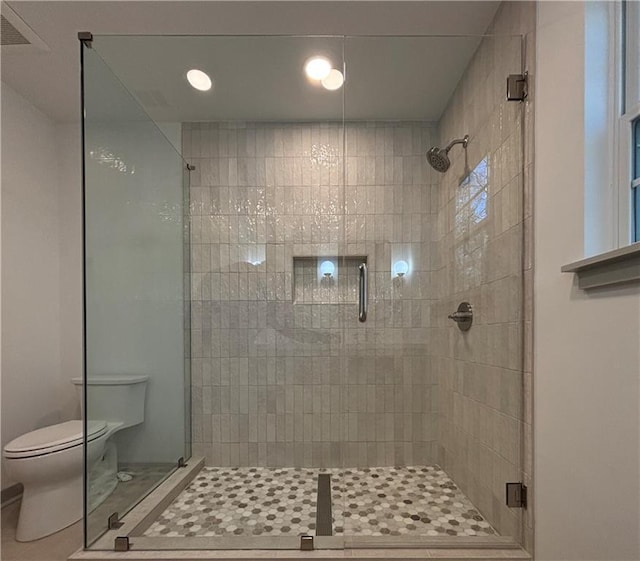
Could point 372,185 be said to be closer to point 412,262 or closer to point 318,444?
point 412,262

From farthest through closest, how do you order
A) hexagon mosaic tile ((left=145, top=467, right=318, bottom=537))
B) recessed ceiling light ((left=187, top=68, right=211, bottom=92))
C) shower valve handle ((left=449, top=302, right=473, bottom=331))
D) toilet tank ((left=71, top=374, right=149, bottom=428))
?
1. recessed ceiling light ((left=187, top=68, right=211, bottom=92))
2. shower valve handle ((left=449, top=302, right=473, bottom=331))
3. toilet tank ((left=71, top=374, right=149, bottom=428))
4. hexagon mosaic tile ((left=145, top=467, right=318, bottom=537))

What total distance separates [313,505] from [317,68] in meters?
2.05

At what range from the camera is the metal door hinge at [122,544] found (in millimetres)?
1612

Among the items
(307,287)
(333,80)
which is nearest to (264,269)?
(307,287)

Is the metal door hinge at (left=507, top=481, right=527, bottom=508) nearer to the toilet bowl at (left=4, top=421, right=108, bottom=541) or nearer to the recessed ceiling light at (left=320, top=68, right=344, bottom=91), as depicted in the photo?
the toilet bowl at (left=4, top=421, right=108, bottom=541)

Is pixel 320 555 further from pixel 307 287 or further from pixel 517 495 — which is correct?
pixel 307 287

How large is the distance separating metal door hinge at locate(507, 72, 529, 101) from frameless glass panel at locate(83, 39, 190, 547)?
5.59 feet

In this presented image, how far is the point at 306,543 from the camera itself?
5.28 ft

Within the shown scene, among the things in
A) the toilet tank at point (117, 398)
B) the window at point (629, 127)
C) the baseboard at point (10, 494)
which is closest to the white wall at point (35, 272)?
the baseboard at point (10, 494)

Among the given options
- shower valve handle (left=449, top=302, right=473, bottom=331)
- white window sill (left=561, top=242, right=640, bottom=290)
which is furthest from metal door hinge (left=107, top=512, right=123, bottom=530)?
white window sill (left=561, top=242, right=640, bottom=290)

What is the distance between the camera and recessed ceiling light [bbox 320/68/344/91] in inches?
83.7

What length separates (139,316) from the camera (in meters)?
2.19

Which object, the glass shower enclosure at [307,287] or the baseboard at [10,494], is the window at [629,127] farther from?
the baseboard at [10,494]

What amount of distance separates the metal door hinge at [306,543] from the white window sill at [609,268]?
Result: 1.30 m
